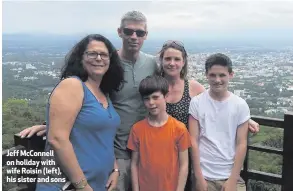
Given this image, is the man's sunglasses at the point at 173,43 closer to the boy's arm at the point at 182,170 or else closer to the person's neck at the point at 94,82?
the person's neck at the point at 94,82

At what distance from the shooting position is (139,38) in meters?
2.88

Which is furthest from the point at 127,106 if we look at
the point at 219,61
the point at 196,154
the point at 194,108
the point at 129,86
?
the point at 219,61

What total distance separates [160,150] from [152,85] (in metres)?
0.46

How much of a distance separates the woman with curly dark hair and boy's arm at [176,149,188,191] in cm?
51

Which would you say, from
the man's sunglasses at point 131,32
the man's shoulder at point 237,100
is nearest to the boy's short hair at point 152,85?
the man's sunglasses at point 131,32

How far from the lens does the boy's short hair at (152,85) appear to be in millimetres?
2656

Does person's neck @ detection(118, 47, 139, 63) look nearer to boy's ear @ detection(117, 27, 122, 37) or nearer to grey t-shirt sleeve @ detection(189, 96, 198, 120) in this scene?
boy's ear @ detection(117, 27, 122, 37)

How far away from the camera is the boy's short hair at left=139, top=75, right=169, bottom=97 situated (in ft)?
8.71

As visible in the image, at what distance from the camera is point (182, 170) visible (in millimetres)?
2695

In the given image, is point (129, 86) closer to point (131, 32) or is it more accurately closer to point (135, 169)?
point (131, 32)

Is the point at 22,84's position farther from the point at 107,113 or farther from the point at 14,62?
the point at 107,113

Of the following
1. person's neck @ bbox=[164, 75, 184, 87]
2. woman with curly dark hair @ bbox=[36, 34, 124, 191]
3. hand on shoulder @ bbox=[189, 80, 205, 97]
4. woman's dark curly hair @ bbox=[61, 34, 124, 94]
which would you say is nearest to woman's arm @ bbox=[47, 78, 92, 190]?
woman with curly dark hair @ bbox=[36, 34, 124, 191]

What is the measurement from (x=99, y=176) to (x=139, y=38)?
3.54ft

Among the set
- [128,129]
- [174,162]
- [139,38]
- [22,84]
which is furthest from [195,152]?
[22,84]
